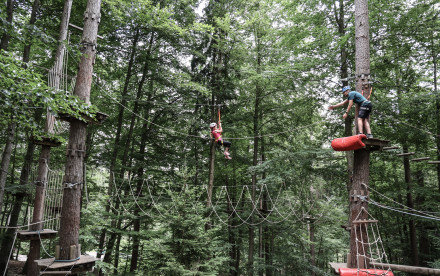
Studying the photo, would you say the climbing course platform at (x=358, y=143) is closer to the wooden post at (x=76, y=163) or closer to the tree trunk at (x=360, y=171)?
the tree trunk at (x=360, y=171)

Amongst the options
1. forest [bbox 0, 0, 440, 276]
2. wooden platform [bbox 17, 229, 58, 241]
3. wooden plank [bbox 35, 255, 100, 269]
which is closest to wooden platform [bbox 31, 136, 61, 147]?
forest [bbox 0, 0, 440, 276]

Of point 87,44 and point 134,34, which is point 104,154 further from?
point 87,44

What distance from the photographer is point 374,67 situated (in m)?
8.20

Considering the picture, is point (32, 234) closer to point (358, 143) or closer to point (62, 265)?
point (62, 265)

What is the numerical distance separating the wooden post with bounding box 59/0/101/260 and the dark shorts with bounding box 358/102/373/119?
537cm

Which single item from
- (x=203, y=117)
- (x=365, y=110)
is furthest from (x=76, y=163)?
(x=203, y=117)

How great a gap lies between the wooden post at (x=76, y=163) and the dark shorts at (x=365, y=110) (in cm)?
537

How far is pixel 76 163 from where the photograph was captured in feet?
16.7

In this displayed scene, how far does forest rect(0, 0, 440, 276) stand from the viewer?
6.40 m

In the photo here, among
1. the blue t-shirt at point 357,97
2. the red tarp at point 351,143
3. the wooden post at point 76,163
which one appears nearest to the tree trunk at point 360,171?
the blue t-shirt at point 357,97

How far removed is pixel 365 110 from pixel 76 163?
5.68 m

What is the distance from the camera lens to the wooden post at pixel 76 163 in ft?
16.0

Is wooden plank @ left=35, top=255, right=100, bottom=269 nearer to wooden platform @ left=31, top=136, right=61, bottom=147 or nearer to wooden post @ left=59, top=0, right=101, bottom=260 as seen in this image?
wooden post @ left=59, top=0, right=101, bottom=260

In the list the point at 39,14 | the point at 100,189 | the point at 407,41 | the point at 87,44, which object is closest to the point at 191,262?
the point at 87,44
